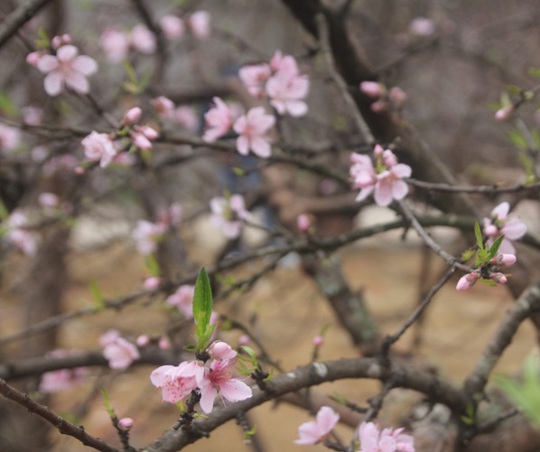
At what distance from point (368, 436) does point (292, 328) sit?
4.81 meters

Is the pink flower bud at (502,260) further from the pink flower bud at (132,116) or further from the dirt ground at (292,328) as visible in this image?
the dirt ground at (292,328)

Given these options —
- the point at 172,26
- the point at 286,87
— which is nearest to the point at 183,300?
the point at 286,87

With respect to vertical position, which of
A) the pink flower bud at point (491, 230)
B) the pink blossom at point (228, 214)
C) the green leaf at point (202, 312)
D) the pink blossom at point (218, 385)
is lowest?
the pink blossom at point (228, 214)

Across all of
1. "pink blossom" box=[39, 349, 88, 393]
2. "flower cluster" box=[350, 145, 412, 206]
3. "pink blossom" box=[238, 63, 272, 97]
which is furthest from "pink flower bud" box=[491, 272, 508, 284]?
"pink blossom" box=[39, 349, 88, 393]

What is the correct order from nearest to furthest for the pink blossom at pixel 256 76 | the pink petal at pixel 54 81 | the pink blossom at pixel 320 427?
the pink blossom at pixel 320 427, the pink petal at pixel 54 81, the pink blossom at pixel 256 76

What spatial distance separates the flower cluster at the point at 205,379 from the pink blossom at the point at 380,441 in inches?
10.8

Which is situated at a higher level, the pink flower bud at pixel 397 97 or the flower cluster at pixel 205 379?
the flower cluster at pixel 205 379

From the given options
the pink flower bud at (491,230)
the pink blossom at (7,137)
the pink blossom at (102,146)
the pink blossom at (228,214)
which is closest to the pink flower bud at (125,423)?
the pink blossom at (102,146)

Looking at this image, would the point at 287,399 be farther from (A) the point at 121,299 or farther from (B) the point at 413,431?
(A) the point at 121,299

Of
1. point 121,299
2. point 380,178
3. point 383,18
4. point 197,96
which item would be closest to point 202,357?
point 380,178

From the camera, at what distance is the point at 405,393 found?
7.63 ft

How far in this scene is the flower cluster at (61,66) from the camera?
144cm

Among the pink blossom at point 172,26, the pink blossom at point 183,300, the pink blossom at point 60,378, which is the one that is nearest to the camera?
the pink blossom at point 183,300

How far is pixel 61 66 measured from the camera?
4.82ft
